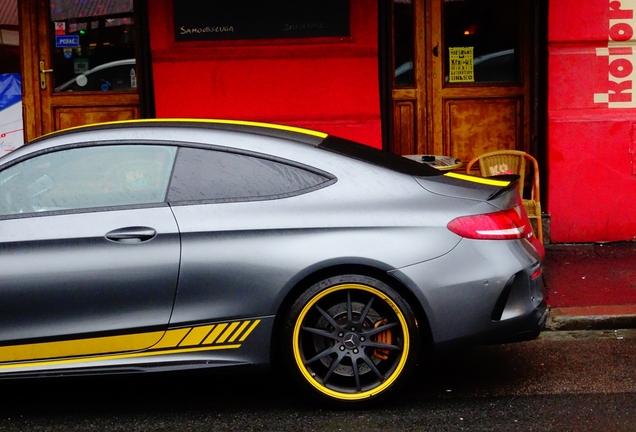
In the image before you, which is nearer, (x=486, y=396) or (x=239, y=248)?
(x=239, y=248)

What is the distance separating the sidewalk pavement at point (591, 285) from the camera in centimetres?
672

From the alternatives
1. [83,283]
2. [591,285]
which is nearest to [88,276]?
[83,283]

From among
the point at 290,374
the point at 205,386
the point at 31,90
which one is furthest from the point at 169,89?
the point at 290,374

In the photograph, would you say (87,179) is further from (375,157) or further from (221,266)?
(375,157)

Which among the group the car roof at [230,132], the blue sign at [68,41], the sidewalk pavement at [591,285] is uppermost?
the blue sign at [68,41]

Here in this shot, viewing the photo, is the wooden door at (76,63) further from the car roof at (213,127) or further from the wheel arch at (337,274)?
the wheel arch at (337,274)

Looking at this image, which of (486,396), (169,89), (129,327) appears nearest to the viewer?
(129,327)

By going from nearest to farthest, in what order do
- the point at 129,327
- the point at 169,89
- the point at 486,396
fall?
the point at 129,327 → the point at 486,396 → the point at 169,89

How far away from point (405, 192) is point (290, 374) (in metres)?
1.10

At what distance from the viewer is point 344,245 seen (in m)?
4.84

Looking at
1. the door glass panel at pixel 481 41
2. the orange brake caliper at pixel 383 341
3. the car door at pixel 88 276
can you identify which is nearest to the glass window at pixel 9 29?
the door glass panel at pixel 481 41

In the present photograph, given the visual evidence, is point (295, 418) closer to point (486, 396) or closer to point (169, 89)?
point (486, 396)

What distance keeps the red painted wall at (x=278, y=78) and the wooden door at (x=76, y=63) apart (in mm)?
507

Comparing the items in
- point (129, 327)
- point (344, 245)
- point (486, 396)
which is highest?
point (344, 245)
